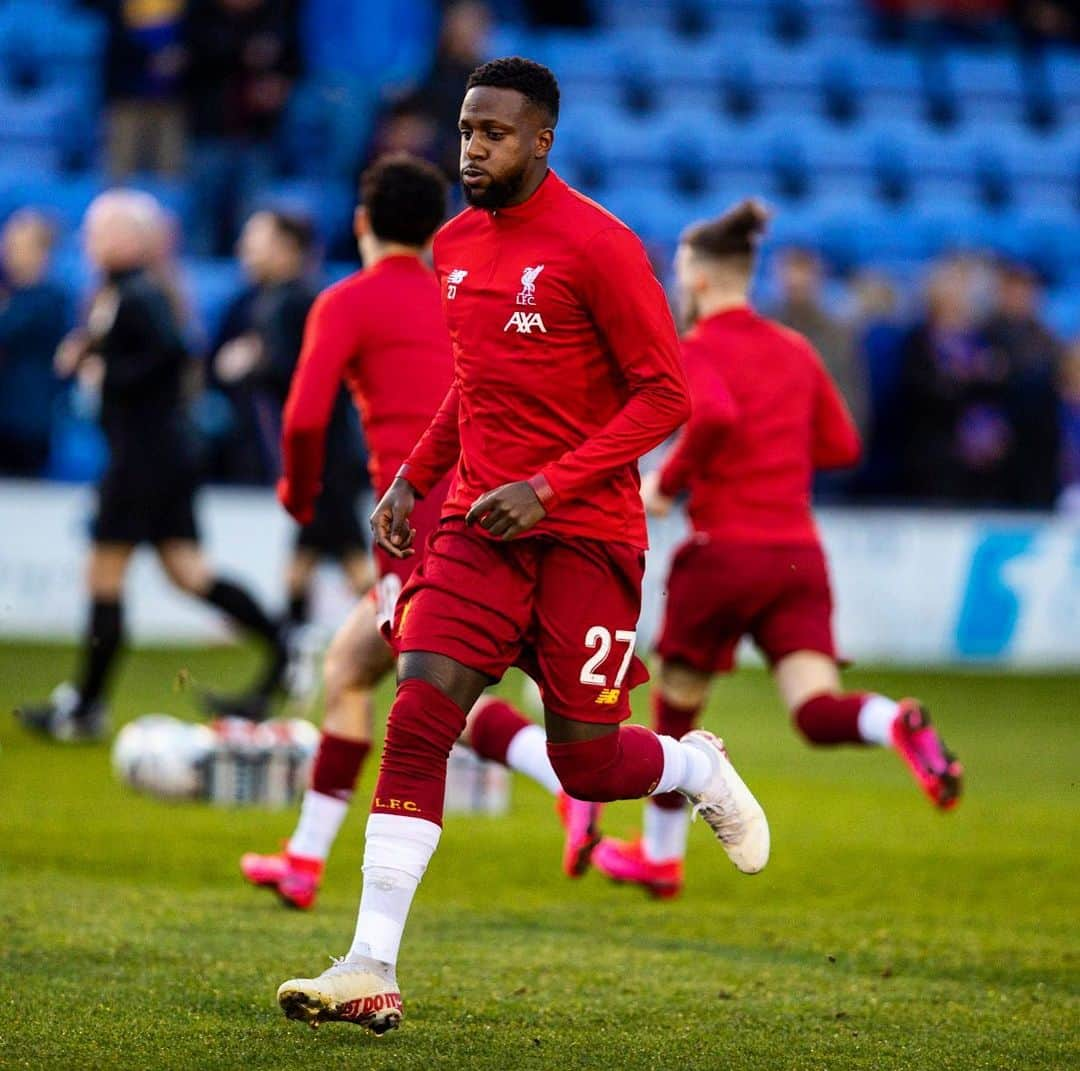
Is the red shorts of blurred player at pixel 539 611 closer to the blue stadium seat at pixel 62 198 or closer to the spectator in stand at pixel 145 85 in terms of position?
the spectator in stand at pixel 145 85

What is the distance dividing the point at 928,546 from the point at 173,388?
20.8 feet

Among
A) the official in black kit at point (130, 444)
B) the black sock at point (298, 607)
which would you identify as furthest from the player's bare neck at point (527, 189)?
the black sock at point (298, 607)

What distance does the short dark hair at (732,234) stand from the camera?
23.2ft

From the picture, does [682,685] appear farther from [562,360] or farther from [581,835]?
[562,360]

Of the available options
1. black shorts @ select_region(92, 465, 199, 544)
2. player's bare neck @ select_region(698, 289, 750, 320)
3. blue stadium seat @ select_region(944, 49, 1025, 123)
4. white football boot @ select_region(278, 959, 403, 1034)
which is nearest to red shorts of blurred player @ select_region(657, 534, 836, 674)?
player's bare neck @ select_region(698, 289, 750, 320)

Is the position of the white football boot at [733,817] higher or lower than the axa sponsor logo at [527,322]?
lower

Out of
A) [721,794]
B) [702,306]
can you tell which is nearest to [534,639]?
[721,794]

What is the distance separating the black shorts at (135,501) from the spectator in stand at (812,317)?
17.7 ft

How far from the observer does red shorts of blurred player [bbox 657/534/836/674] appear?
7.13m

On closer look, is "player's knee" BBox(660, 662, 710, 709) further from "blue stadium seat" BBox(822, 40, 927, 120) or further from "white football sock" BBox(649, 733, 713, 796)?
"blue stadium seat" BBox(822, 40, 927, 120)

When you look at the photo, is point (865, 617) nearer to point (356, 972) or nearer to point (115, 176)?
point (115, 176)

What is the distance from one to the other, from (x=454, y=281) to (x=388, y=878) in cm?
142

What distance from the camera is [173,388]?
10641 millimetres

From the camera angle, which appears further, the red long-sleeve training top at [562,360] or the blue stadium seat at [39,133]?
the blue stadium seat at [39,133]
